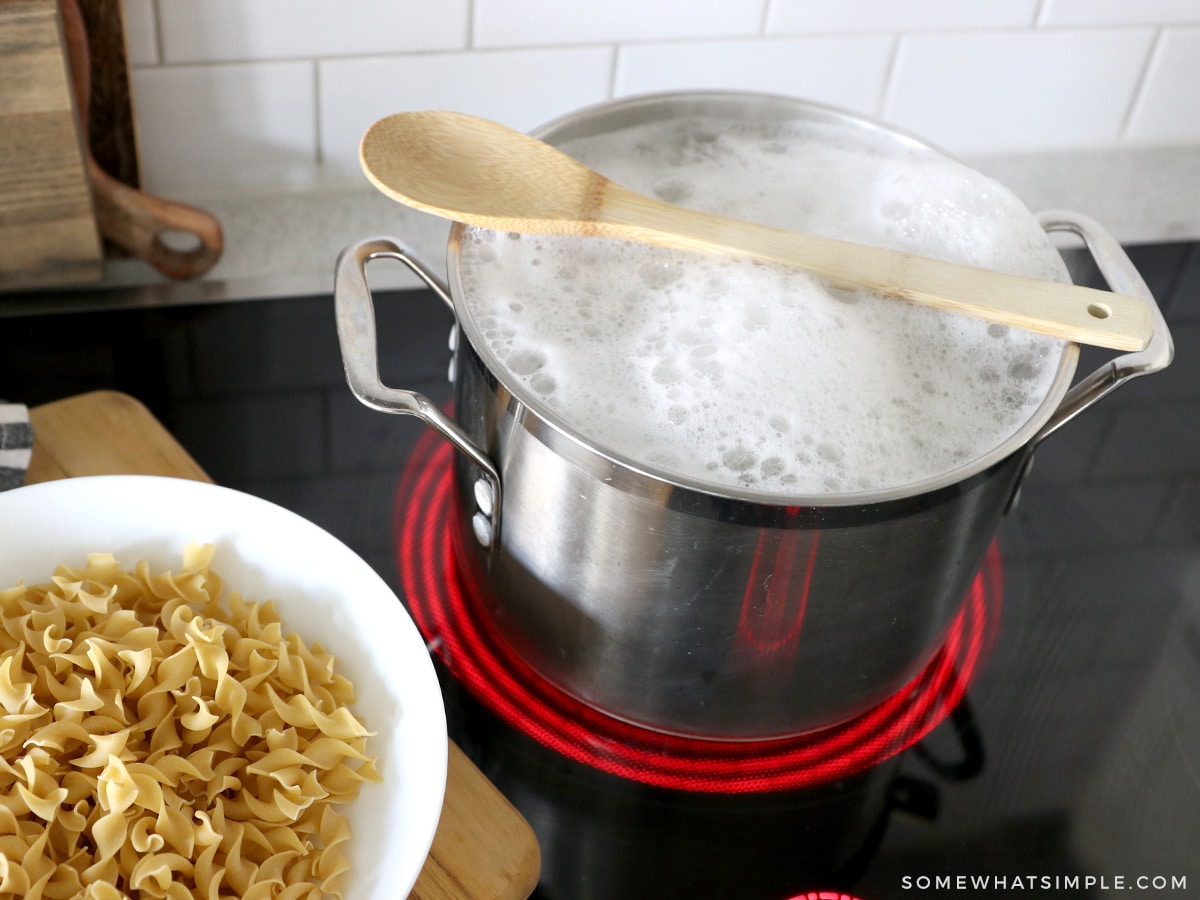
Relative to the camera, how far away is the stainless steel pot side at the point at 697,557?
0.49 meters

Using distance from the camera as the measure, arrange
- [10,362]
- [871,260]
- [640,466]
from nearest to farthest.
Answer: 1. [640,466]
2. [871,260]
3. [10,362]

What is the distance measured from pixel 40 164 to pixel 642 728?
0.50 m

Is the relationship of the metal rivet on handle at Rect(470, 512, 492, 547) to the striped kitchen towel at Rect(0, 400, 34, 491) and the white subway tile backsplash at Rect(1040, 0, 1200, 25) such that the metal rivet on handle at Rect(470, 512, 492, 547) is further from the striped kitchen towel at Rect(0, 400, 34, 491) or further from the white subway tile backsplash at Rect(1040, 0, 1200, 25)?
the white subway tile backsplash at Rect(1040, 0, 1200, 25)

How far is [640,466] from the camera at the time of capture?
48 cm

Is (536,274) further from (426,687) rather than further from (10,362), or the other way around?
(10,362)

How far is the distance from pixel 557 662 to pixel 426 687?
0.08 m

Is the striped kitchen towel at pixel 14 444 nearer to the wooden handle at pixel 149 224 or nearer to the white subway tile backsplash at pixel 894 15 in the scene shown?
the wooden handle at pixel 149 224

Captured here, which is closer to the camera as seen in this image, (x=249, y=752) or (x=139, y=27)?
(x=249, y=752)

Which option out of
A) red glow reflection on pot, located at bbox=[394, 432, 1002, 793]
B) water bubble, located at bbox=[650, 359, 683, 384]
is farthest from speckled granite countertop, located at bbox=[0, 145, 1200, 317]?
water bubble, located at bbox=[650, 359, 683, 384]

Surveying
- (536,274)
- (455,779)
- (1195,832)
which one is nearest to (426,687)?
(455,779)

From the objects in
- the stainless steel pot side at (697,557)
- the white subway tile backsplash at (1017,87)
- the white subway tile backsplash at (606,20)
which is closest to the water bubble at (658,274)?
the stainless steel pot side at (697,557)

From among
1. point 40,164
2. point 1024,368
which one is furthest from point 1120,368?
point 40,164

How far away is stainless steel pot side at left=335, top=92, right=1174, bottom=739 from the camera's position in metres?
0.49

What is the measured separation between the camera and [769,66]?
92 cm
